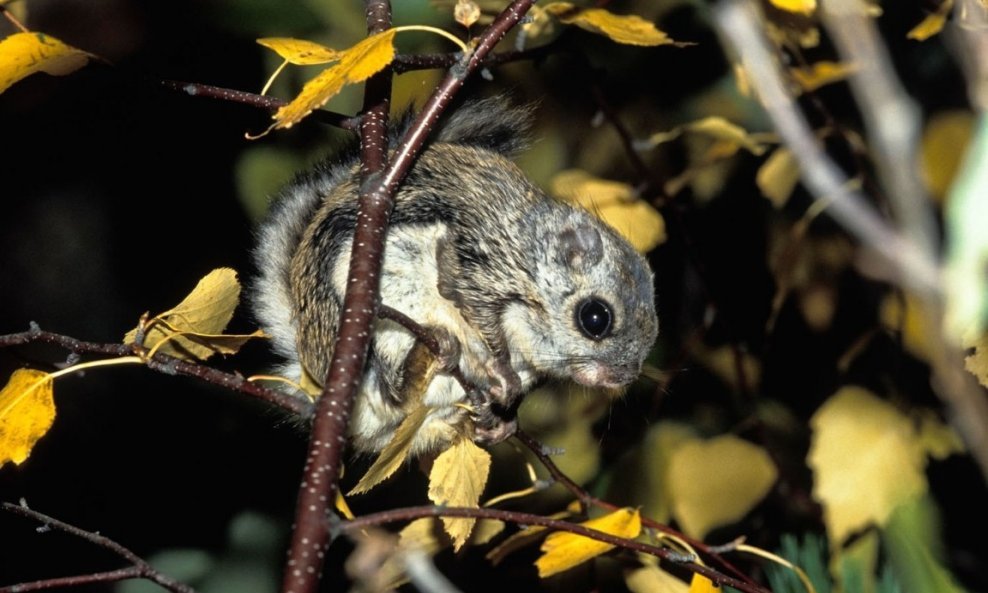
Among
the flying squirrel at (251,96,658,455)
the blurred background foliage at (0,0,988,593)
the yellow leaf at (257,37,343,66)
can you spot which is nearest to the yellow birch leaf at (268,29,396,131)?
the yellow leaf at (257,37,343,66)

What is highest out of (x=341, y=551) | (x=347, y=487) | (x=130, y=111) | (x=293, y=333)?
(x=130, y=111)

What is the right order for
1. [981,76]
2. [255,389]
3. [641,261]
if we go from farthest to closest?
[641,261], [255,389], [981,76]

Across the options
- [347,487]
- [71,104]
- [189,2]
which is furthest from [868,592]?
[71,104]

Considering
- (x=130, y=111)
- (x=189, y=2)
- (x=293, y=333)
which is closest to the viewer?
(x=293, y=333)

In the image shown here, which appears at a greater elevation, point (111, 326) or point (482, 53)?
point (482, 53)

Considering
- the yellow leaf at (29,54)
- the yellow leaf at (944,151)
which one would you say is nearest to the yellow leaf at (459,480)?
the yellow leaf at (29,54)

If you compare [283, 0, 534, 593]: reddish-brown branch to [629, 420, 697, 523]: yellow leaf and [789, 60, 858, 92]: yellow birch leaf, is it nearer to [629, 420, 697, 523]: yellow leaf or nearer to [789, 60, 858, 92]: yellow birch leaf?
[789, 60, 858, 92]: yellow birch leaf

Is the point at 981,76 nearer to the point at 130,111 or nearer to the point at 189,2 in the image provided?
the point at 189,2
